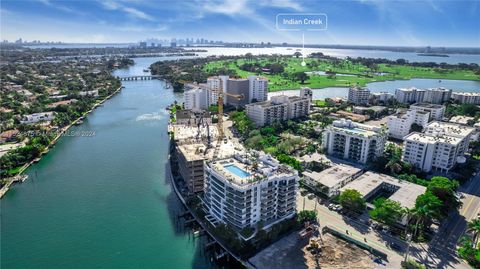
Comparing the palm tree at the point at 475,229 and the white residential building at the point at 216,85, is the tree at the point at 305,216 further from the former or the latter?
the white residential building at the point at 216,85

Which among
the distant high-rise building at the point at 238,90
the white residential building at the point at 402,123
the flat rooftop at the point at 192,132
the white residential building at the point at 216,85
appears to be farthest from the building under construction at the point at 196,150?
the white residential building at the point at 216,85

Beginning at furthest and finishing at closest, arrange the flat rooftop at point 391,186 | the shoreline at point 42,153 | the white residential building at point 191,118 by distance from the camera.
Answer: the white residential building at point 191,118, the shoreline at point 42,153, the flat rooftop at point 391,186

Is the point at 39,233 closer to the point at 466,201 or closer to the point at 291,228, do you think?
the point at 291,228

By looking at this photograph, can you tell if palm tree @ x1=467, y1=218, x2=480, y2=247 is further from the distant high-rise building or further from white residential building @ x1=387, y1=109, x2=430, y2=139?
the distant high-rise building

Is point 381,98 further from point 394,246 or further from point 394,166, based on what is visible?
point 394,246

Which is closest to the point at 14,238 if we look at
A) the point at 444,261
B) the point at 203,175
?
the point at 203,175

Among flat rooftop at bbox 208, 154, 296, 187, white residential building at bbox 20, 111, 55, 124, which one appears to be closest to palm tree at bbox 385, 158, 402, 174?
flat rooftop at bbox 208, 154, 296, 187
